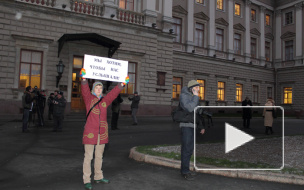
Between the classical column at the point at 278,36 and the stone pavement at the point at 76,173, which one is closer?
the stone pavement at the point at 76,173

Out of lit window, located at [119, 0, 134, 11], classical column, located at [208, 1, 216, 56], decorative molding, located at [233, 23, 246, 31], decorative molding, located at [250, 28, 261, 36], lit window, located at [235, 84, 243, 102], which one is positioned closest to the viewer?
lit window, located at [119, 0, 134, 11]

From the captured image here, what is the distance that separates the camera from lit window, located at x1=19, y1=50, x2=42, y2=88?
16.2 metres

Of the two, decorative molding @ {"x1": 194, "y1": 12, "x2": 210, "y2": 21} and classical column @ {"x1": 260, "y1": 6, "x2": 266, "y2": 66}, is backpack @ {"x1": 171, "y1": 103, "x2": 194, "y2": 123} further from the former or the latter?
classical column @ {"x1": 260, "y1": 6, "x2": 266, "y2": 66}

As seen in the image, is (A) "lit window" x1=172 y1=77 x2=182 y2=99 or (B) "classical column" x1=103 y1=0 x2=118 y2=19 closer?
(B) "classical column" x1=103 y1=0 x2=118 y2=19

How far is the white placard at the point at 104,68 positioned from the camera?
4.18m

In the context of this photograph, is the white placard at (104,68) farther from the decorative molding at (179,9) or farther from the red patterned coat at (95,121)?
the decorative molding at (179,9)

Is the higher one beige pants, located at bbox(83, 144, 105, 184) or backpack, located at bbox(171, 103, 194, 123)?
backpack, located at bbox(171, 103, 194, 123)

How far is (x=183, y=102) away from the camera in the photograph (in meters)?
4.58

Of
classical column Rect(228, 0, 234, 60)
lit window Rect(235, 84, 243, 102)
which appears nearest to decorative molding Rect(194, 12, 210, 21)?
classical column Rect(228, 0, 234, 60)

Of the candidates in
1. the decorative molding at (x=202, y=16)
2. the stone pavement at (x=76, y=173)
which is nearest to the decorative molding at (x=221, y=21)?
the decorative molding at (x=202, y=16)

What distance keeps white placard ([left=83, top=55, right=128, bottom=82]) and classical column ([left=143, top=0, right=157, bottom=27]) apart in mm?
16785

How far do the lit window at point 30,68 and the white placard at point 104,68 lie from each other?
13.9 meters

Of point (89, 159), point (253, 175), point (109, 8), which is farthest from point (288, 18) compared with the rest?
point (89, 159)

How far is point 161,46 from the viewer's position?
21.5m
